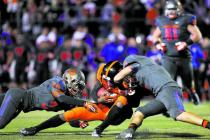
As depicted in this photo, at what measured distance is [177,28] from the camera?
1115cm

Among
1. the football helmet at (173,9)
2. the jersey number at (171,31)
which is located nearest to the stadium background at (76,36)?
the jersey number at (171,31)

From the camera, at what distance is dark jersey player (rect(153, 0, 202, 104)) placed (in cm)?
1107

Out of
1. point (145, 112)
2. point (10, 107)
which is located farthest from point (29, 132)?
point (145, 112)

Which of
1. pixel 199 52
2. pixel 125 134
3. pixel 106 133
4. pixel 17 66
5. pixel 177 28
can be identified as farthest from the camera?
pixel 17 66

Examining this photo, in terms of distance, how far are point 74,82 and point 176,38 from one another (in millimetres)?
3549

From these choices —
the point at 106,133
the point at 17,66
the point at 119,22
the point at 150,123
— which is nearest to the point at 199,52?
the point at 119,22

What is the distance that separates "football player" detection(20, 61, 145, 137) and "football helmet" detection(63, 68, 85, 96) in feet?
0.85

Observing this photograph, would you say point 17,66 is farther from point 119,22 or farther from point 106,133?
point 106,133

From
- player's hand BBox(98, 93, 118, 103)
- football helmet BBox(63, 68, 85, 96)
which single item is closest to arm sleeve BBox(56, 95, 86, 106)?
football helmet BBox(63, 68, 85, 96)

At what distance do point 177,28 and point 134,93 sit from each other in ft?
11.2

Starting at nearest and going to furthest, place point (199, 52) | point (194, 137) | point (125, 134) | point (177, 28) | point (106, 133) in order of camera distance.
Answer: point (125, 134), point (194, 137), point (106, 133), point (177, 28), point (199, 52)

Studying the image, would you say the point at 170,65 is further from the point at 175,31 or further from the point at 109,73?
the point at 109,73

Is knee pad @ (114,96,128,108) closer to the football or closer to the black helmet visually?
the football

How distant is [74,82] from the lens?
8.12 m
